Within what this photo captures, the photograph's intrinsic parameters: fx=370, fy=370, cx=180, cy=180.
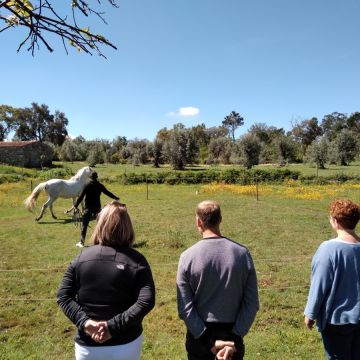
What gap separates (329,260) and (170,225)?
9932 mm

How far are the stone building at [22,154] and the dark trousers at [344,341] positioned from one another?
47.5 m

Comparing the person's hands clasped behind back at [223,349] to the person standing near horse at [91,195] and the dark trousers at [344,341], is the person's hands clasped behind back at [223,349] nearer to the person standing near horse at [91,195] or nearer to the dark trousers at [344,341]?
the dark trousers at [344,341]

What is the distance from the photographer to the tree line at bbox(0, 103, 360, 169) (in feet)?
153

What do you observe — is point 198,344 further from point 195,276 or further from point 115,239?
point 115,239

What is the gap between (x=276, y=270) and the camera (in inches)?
308

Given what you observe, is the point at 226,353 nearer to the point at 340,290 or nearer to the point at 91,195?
the point at 340,290

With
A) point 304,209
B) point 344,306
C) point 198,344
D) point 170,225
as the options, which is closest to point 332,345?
point 344,306

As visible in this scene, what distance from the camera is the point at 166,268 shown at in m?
7.89

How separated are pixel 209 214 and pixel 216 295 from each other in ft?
1.94

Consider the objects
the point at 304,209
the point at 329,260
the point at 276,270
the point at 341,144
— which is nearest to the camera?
the point at 329,260

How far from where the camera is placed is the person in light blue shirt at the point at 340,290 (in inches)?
115

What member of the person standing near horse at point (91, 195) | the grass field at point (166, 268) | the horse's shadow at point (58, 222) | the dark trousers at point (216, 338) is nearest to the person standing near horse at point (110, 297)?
the dark trousers at point (216, 338)

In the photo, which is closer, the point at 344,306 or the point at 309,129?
the point at 344,306

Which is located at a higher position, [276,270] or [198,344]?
[198,344]
